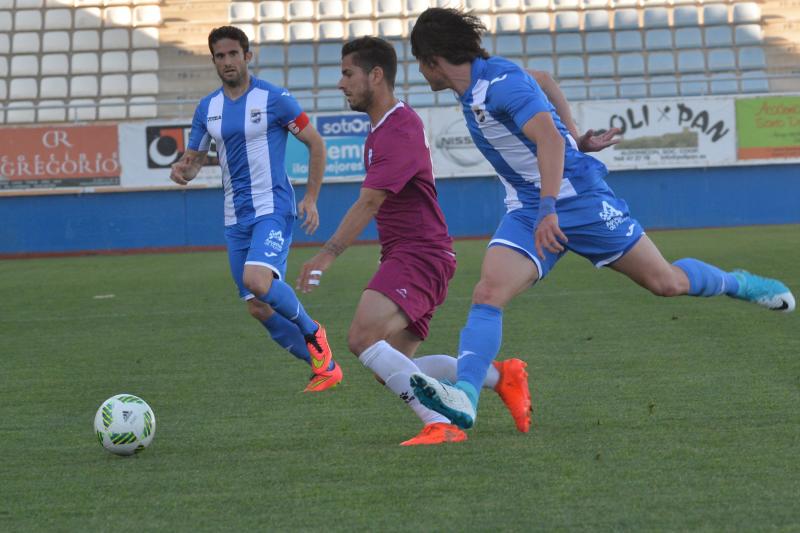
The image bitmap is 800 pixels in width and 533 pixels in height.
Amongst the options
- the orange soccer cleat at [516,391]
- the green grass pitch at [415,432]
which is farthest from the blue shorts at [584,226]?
the green grass pitch at [415,432]

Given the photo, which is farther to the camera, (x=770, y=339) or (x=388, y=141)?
(x=770, y=339)

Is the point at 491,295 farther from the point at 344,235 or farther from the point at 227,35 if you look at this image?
the point at 227,35

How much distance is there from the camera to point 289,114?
7582 mm

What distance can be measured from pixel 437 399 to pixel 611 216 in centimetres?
130

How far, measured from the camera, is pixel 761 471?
4242mm

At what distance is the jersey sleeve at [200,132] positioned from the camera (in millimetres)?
7649

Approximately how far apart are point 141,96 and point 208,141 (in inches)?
781

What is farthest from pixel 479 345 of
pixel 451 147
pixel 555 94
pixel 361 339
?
pixel 451 147

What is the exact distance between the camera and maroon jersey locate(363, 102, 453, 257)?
5273 millimetres

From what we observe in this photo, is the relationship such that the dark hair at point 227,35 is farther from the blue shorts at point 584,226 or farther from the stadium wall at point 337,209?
the stadium wall at point 337,209

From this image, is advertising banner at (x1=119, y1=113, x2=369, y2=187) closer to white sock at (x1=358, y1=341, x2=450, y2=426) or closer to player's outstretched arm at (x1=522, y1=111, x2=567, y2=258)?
white sock at (x1=358, y1=341, x2=450, y2=426)

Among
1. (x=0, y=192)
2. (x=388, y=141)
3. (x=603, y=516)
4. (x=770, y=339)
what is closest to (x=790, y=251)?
(x=770, y=339)

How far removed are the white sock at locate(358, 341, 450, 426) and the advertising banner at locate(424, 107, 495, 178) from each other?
18.8 metres

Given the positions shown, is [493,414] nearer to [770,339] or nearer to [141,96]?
[770,339]
